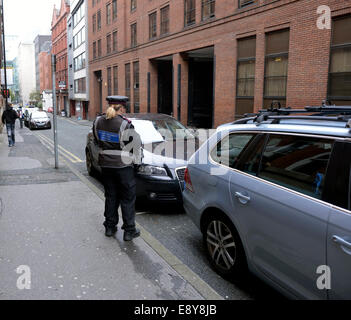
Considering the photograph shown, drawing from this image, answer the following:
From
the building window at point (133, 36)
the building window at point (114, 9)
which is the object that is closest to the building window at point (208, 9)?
the building window at point (133, 36)

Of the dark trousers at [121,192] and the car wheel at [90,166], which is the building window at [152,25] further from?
the dark trousers at [121,192]

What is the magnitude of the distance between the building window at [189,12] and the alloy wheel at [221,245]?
18.8 metres

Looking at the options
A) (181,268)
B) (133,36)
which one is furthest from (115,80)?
(181,268)

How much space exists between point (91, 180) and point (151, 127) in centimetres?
227

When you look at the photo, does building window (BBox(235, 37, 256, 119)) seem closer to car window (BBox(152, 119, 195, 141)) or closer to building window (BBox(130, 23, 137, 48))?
car window (BBox(152, 119, 195, 141))

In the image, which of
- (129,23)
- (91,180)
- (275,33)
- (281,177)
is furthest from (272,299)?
(129,23)

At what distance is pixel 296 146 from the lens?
9.68 feet

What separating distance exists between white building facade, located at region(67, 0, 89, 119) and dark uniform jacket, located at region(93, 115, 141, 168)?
4135cm

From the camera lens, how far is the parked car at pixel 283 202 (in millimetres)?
2420

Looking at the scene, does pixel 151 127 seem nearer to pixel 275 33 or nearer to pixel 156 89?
pixel 275 33

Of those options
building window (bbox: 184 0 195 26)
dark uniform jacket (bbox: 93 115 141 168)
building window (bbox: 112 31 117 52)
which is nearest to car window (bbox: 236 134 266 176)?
dark uniform jacket (bbox: 93 115 141 168)

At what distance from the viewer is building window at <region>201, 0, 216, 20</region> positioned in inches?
729

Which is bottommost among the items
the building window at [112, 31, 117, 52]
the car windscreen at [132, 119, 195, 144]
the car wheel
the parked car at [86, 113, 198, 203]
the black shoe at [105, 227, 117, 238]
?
the black shoe at [105, 227, 117, 238]

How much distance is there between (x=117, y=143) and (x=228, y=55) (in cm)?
1427
